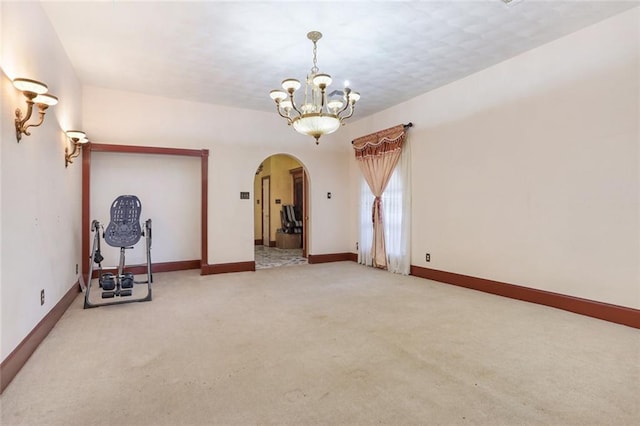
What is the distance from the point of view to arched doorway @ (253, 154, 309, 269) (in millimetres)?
9336

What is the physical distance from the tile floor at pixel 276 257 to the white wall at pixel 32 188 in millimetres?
3400

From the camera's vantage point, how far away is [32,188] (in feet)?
9.30

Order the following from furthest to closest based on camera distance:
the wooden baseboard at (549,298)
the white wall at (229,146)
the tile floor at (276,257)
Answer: the tile floor at (276,257)
the white wall at (229,146)
the wooden baseboard at (549,298)

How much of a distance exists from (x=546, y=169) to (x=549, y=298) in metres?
1.48

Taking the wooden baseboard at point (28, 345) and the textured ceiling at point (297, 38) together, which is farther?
the textured ceiling at point (297, 38)

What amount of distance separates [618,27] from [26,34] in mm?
5382

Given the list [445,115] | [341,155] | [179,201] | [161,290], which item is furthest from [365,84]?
[161,290]

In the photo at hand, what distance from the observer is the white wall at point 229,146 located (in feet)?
17.7

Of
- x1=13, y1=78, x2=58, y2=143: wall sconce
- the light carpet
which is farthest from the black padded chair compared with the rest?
x1=13, y1=78, x2=58, y2=143: wall sconce

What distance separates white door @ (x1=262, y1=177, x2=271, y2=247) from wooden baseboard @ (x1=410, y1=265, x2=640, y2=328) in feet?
19.0

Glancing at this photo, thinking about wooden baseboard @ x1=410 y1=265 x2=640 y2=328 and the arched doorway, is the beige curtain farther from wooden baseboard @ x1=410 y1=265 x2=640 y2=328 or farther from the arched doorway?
the arched doorway

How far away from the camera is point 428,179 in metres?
5.42

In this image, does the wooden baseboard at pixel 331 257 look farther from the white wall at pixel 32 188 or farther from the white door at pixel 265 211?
the white wall at pixel 32 188

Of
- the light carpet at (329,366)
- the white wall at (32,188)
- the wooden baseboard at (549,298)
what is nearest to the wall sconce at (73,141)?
the white wall at (32,188)
